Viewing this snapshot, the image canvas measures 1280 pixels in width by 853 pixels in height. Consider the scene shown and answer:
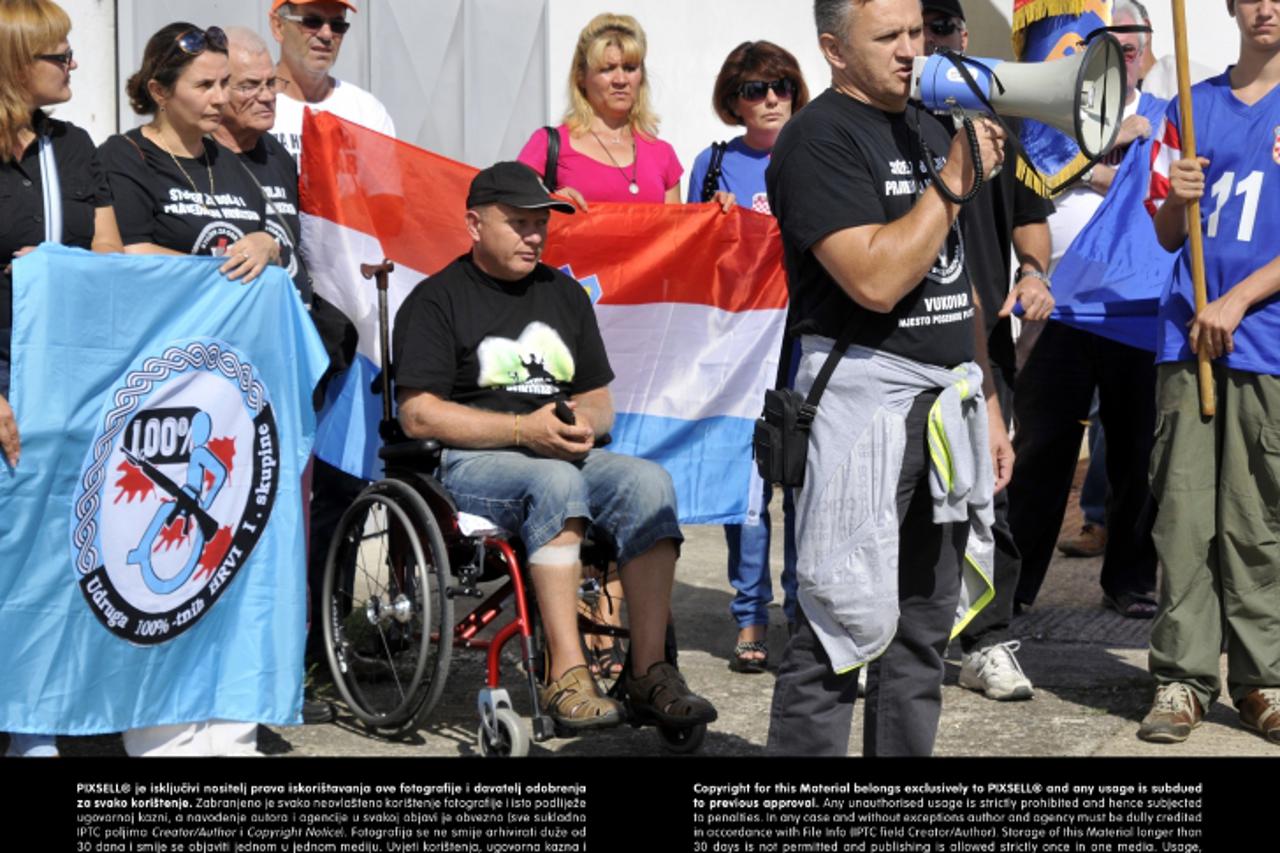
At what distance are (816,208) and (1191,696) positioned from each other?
7.98 ft

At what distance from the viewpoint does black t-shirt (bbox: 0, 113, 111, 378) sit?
15.3 ft

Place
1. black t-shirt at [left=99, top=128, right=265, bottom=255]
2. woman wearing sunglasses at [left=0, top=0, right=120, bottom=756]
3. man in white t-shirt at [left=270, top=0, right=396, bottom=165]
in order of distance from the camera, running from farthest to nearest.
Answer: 1. man in white t-shirt at [left=270, top=0, right=396, bottom=165]
2. black t-shirt at [left=99, top=128, right=265, bottom=255]
3. woman wearing sunglasses at [left=0, top=0, right=120, bottom=756]

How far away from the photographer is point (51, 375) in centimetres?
469

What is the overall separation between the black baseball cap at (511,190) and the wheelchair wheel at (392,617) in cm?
88

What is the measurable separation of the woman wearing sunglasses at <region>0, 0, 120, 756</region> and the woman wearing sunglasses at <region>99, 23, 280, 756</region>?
417 millimetres

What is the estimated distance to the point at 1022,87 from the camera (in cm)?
385

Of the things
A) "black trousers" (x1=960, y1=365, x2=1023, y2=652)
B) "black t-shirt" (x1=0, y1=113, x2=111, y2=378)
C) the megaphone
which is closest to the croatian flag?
"black trousers" (x1=960, y1=365, x2=1023, y2=652)

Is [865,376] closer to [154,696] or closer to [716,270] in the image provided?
[154,696]

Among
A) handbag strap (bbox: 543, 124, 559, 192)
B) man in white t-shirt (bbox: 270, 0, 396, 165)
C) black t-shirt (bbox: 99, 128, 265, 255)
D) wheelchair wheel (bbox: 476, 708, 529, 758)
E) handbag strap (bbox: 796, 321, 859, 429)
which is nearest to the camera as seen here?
handbag strap (bbox: 796, 321, 859, 429)

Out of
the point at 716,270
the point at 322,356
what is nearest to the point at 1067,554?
the point at 716,270

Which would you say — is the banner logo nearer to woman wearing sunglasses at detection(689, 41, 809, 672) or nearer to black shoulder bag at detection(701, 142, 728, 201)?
woman wearing sunglasses at detection(689, 41, 809, 672)

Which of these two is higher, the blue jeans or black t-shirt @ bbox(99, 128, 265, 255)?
black t-shirt @ bbox(99, 128, 265, 255)

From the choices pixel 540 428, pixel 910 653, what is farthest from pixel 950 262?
pixel 540 428

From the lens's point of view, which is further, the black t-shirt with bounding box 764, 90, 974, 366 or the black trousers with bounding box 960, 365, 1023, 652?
the black trousers with bounding box 960, 365, 1023, 652
